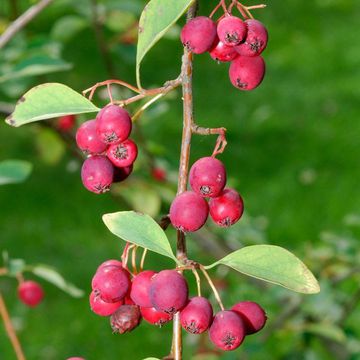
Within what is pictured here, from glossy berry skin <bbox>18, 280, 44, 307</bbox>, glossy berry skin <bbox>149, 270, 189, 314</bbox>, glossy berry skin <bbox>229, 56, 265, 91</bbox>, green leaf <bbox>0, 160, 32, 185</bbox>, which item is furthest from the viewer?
glossy berry skin <bbox>18, 280, 44, 307</bbox>

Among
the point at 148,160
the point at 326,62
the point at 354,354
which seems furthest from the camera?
the point at 326,62

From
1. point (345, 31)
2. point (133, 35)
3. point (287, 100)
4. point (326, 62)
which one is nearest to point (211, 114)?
point (287, 100)

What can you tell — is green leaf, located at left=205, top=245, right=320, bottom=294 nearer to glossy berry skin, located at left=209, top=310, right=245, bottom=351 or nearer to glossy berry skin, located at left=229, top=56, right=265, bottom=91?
glossy berry skin, located at left=209, top=310, right=245, bottom=351

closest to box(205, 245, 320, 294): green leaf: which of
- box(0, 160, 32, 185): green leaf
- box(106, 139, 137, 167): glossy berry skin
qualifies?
box(106, 139, 137, 167): glossy berry skin

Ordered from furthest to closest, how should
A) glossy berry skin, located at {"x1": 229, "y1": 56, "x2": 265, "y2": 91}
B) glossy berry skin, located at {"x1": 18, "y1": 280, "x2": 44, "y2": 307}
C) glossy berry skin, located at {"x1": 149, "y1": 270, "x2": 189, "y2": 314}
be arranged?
1. glossy berry skin, located at {"x1": 18, "y1": 280, "x2": 44, "y2": 307}
2. glossy berry skin, located at {"x1": 229, "y1": 56, "x2": 265, "y2": 91}
3. glossy berry skin, located at {"x1": 149, "y1": 270, "x2": 189, "y2": 314}

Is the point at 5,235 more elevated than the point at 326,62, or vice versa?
the point at 326,62

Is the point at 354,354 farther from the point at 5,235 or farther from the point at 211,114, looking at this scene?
the point at 211,114

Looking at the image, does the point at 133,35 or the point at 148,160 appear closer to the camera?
the point at 148,160
